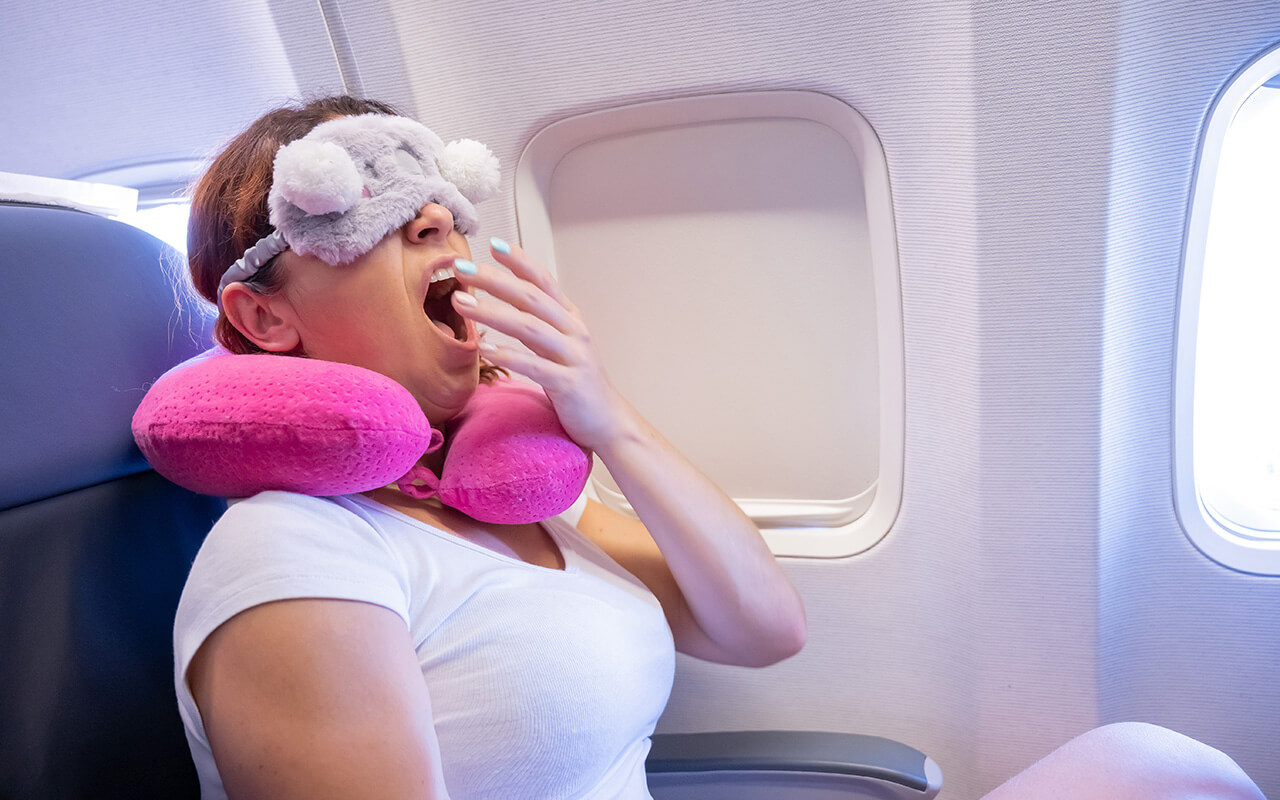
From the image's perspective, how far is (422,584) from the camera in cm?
102

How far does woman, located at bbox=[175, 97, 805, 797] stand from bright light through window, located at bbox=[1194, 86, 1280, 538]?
1.10 metres

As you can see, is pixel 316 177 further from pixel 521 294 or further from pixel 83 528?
pixel 83 528

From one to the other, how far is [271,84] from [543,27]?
666mm

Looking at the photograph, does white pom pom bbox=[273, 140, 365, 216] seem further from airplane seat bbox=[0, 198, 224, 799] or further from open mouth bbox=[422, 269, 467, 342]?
airplane seat bbox=[0, 198, 224, 799]

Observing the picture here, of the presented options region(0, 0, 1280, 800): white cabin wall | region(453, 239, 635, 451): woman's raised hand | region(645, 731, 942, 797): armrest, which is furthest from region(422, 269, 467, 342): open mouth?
region(645, 731, 942, 797): armrest

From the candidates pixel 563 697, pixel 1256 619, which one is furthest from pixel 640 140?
pixel 1256 619

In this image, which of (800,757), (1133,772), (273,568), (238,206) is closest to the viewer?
(273,568)

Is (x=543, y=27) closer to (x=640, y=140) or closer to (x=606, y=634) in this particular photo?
(x=640, y=140)

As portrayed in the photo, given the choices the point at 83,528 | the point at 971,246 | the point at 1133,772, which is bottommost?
the point at 1133,772

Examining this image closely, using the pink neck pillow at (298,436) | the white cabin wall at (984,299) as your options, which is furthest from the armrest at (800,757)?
A: the pink neck pillow at (298,436)

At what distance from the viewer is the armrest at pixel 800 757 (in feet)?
5.19

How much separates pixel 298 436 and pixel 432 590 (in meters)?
0.26

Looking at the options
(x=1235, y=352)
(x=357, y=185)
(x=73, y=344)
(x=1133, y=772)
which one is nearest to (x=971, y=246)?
(x=1235, y=352)

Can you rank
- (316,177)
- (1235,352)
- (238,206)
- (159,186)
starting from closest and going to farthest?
(316,177) < (238,206) < (1235,352) < (159,186)
